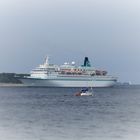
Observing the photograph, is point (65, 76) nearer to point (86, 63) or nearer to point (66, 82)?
point (66, 82)

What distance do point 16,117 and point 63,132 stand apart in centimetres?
985

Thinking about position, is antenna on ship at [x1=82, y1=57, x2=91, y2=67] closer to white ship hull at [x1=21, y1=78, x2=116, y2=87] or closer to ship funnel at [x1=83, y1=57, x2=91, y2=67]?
ship funnel at [x1=83, y1=57, x2=91, y2=67]

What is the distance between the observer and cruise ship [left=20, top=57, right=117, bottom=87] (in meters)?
124

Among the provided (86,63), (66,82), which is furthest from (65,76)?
(86,63)

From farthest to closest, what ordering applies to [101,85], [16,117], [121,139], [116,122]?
[101,85]
[16,117]
[116,122]
[121,139]

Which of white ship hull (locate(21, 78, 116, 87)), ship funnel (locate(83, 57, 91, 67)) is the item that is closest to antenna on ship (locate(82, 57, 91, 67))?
ship funnel (locate(83, 57, 91, 67))

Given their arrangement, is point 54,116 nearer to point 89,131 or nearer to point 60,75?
point 89,131

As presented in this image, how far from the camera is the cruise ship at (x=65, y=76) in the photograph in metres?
124

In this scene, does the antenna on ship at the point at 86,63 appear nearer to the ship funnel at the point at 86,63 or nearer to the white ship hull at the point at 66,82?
the ship funnel at the point at 86,63

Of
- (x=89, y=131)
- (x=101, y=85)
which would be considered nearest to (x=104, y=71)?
(x=101, y=85)

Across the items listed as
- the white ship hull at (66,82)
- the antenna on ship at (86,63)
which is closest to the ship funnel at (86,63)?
the antenna on ship at (86,63)

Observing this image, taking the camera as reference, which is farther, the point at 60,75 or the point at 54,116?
the point at 60,75

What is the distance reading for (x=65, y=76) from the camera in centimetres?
12556

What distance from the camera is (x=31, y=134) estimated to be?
27.6 m
